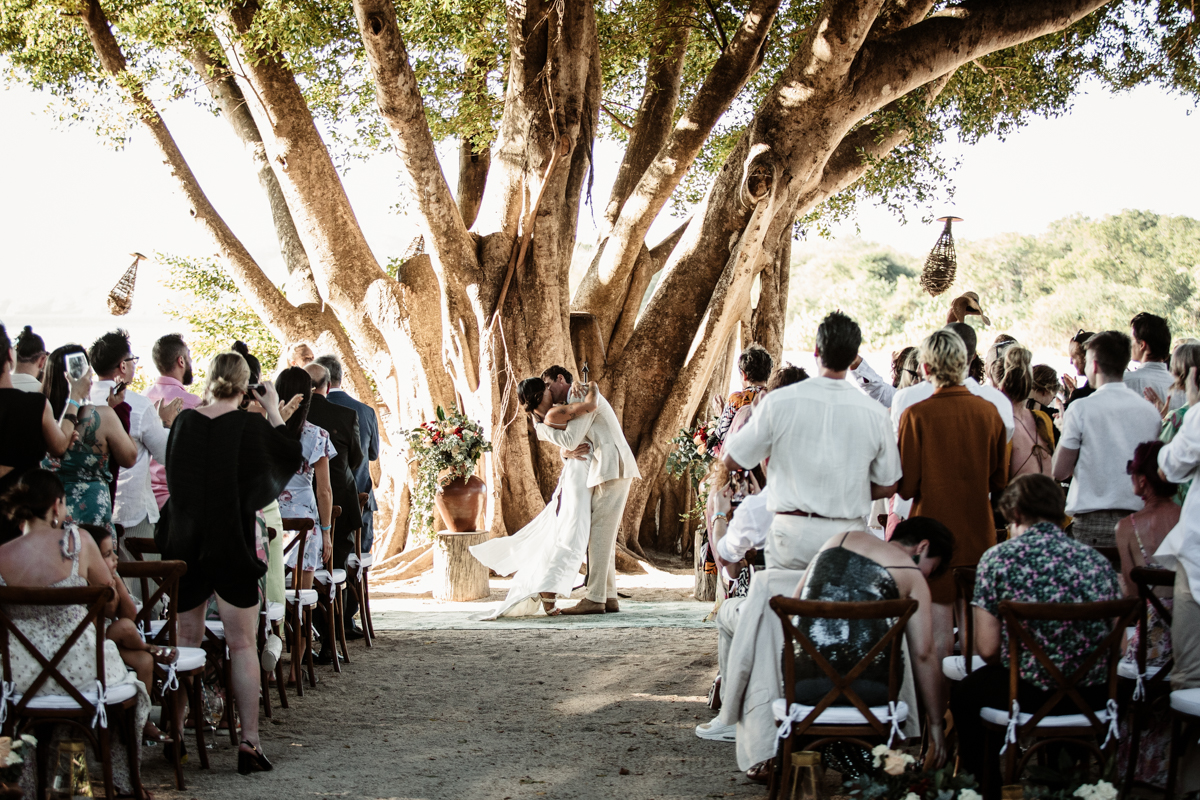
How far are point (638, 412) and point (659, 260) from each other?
211 cm

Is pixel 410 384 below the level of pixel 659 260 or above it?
below

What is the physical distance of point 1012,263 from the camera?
3712 centimetres

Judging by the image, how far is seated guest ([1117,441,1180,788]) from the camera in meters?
3.96

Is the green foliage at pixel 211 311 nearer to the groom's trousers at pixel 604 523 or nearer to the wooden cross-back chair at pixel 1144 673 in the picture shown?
the groom's trousers at pixel 604 523

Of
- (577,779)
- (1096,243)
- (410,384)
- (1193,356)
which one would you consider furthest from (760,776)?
(1096,243)

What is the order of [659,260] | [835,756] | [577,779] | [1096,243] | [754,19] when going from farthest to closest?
[1096,243], [659,260], [754,19], [577,779], [835,756]

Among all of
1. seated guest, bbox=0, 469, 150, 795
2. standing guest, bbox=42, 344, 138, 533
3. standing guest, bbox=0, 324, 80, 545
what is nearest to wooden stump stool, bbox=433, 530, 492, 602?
→ standing guest, bbox=42, 344, 138, 533

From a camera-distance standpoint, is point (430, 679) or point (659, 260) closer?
point (430, 679)

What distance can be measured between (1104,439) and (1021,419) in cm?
62

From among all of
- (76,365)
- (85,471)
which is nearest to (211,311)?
(85,471)

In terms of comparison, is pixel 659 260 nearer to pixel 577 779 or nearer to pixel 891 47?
pixel 891 47

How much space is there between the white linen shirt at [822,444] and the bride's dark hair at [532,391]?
401 cm

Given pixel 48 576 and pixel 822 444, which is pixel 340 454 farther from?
pixel 822 444

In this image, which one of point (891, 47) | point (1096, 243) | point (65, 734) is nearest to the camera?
point (65, 734)
